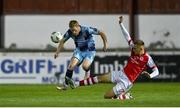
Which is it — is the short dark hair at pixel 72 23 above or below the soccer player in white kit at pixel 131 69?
above

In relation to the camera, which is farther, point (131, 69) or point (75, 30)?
point (75, 30)

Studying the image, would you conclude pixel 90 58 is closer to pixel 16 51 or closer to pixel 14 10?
pixel 16 51

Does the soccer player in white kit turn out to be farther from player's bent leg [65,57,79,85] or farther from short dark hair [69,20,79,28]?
player's bent leg [65,57,79,85]

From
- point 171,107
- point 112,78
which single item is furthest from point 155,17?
point 171,107

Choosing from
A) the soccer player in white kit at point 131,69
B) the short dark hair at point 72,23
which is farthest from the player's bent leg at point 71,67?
the soccer player in white kit at point 131,69

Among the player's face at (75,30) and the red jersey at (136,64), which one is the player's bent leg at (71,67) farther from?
the red jersey at (136,64)

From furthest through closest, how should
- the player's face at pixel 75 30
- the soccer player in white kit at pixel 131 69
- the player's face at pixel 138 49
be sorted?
the player's face at pixel 75 30, the soccer player in white kit at pixel 131 69, the player's face at pixel 138 49

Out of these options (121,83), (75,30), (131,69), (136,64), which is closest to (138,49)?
(136,64)

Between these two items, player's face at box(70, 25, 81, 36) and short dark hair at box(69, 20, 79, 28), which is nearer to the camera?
short dark hair at box(69, 20, 79, 28)

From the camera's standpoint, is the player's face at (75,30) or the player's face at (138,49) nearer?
the player's face at (138,49)

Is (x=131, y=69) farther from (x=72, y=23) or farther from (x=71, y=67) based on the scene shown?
(x=71, y=67)

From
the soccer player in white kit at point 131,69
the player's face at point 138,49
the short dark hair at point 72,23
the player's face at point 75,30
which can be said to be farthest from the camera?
the player's face at point 75,30

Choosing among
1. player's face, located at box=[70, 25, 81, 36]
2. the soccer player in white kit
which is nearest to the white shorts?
the soccer player in white kit

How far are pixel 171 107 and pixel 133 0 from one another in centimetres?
1763
